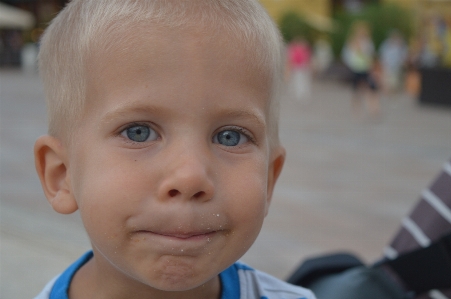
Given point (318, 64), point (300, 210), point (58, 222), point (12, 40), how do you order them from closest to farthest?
point (58, 222), point (300, 210), point (318, 64), point (12, 40)

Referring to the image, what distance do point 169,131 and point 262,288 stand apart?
53 centimetres

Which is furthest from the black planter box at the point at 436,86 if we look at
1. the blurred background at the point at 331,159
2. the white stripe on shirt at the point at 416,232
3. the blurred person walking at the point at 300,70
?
the white stripe on shirt at the point at 416,232

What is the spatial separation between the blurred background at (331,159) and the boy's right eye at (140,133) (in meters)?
0.60

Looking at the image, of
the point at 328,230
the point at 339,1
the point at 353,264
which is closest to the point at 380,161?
the point at 328,230

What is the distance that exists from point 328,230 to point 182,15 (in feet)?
13.2

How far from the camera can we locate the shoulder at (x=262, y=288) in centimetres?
152

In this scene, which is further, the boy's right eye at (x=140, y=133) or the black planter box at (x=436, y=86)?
the black planter box at (x=436, y=86)

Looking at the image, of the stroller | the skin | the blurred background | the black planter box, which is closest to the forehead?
the skin

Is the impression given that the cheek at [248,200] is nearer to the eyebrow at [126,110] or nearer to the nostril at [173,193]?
the nostril at [173,193]

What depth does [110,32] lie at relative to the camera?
1.29 metres

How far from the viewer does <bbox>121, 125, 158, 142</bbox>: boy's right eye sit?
4.14 ft

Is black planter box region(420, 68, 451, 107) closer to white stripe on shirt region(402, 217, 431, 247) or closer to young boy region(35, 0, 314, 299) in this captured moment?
white stripe on shirt region(402, 217, 431, 247)

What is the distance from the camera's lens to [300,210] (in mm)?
5684

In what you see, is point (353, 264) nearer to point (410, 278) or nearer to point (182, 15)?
point (410, 278)
